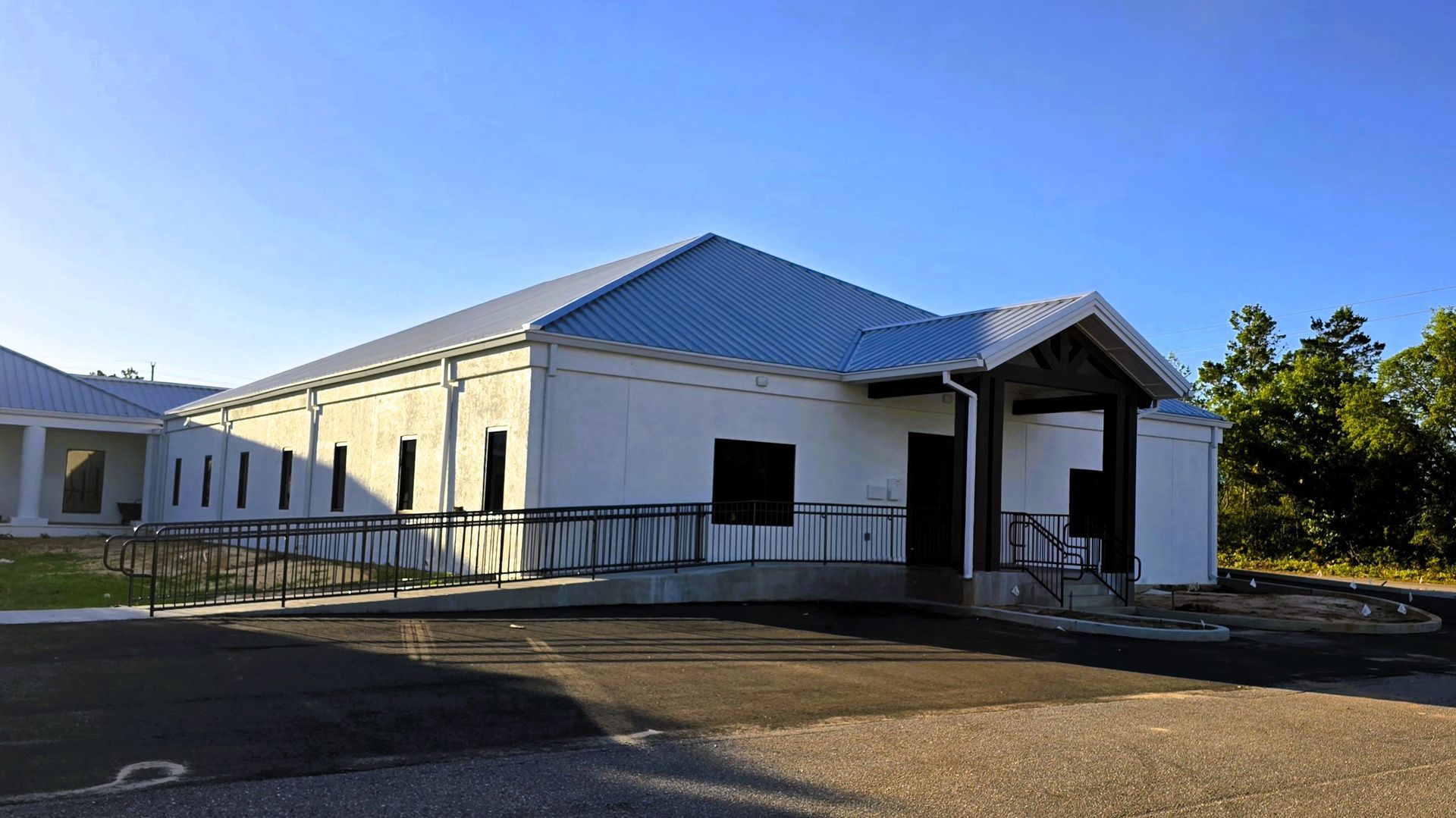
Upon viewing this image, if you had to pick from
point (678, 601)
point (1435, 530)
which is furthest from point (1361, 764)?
point (1435, 530)

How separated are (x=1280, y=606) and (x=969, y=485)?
693cm

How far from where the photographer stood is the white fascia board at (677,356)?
650 inches

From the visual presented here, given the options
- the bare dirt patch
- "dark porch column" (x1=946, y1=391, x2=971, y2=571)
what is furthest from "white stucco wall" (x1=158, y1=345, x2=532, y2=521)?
the bare dirt patch

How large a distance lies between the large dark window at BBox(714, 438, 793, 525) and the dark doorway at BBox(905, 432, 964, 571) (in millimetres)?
2175

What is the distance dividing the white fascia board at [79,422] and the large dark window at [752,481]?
2576 centimetres

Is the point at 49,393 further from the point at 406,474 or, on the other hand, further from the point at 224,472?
the point at 406,474

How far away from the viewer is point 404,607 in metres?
13.1

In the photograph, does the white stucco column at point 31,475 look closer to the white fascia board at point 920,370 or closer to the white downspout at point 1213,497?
the white fascia board at point 920,370

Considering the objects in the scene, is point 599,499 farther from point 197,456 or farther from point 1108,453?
point 197,456

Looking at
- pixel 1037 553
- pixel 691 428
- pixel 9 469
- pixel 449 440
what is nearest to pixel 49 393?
pixel 9 469

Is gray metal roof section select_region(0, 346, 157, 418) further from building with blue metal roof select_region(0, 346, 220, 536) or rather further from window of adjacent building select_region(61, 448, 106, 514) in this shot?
window of adjacent building select_region(61, 448, 106, 514)

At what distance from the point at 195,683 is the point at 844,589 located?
36.2 ft

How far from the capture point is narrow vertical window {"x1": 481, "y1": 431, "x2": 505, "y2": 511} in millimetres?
17531

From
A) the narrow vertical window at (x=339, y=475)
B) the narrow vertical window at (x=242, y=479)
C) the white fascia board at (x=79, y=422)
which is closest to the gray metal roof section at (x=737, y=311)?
the narrow vertical window at (x=339, y=475)
